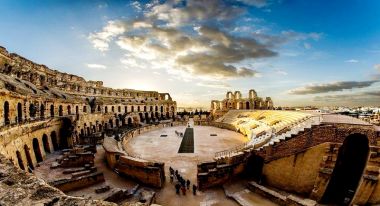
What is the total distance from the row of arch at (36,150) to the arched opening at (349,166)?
19894 millimetres

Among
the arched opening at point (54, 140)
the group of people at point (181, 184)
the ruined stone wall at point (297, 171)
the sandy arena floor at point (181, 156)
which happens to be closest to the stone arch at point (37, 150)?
the arched opening at point (54, 140)

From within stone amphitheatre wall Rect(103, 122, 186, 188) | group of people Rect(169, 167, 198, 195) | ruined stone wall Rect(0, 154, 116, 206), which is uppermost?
ruined stone wall Rect(0, 154, 116, 206)

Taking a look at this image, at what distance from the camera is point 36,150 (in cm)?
1923

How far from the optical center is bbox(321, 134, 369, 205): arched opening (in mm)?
13562

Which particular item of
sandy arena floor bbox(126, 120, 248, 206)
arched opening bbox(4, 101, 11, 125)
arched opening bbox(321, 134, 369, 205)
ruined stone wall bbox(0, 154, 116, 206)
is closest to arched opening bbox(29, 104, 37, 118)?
arched opening bbox(4, 101, 11, 125)

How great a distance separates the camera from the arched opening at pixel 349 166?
44.5ft

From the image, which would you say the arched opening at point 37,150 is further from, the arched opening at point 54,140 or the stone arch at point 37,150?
the arched opening at point 54,140

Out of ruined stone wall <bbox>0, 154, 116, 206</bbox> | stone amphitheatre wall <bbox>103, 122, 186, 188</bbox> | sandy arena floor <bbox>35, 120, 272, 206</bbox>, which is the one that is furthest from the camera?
stone amphitheatre wall <bbox>103, 122, 186, 188</bbox>

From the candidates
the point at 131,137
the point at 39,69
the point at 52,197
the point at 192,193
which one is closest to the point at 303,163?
the point at 192,193

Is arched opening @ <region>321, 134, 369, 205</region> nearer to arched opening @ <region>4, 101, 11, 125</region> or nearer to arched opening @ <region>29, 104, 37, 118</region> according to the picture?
arched opening @ <region>4, 101, 11, 125</region>

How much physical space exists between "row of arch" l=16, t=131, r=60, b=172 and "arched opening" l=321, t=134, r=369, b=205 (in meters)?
19.9

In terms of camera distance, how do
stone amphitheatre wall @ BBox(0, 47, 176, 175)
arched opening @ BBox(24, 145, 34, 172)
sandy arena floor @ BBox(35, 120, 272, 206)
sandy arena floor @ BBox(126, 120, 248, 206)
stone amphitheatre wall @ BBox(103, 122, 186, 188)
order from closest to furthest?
1. sandy arena floor @ BBox(35, 120, 272, 206)
2. sandy arena floor @ BBox(126, 120, 248, 206)
3. stone amphitheatre wall @ BBox(103, 122, 186, 188)
4. stone amphitheatre wall @ BBox(0, 47, 176, 175)
5. arched opening @ BBox(24, 145, 34, 172)

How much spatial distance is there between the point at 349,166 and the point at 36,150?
24.2 m

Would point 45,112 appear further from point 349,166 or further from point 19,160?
point 349,166
